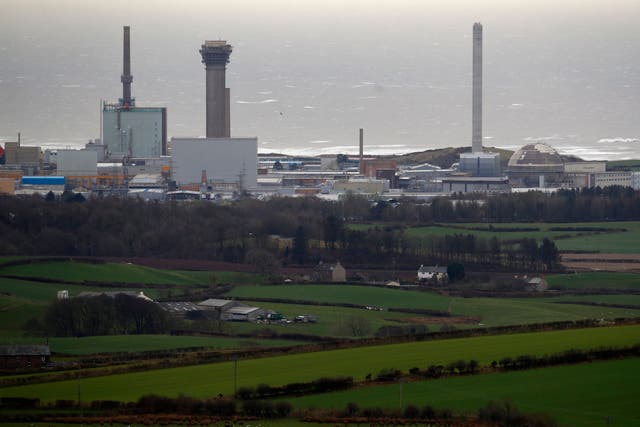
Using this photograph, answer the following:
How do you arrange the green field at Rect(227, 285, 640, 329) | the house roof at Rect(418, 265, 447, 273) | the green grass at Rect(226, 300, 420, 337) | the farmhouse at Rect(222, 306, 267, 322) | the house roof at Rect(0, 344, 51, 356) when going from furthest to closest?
the house roof at Rect(418, 265, 447, 273), the farmhouse at Rect(222, 306, 267, 322), the green field at Rect(227, 285, 640, 329), the green grass at Rect(226, 300, 420, 337), the house roof at Rect(0, 344, 51, 356)

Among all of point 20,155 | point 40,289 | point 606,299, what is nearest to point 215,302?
point 40,289

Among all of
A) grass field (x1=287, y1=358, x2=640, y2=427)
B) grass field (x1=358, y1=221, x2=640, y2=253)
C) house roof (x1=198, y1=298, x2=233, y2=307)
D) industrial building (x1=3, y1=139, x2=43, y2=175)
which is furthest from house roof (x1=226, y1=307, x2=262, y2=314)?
industrial building (x1=3, y1=139, x2=43, y2=175)

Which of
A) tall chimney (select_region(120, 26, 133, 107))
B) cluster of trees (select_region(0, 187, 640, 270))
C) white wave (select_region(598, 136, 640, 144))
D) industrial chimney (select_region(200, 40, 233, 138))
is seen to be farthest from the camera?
white wave (select_region(598, 136, 640, 144))

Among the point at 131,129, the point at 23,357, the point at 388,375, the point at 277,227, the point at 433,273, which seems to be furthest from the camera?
the point at 131,129

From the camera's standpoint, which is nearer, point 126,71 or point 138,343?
point 138,343

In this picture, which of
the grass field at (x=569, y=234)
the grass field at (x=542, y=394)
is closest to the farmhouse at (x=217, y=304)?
the grass field at (x=542, y=394)

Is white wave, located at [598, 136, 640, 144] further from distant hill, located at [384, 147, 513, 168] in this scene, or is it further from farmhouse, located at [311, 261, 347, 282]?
farmhouse, located at [311, 261, 347, 282]

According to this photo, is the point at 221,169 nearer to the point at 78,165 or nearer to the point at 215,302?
the point at 78,165

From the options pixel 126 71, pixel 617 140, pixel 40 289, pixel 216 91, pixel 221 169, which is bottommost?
pixel 40 289
